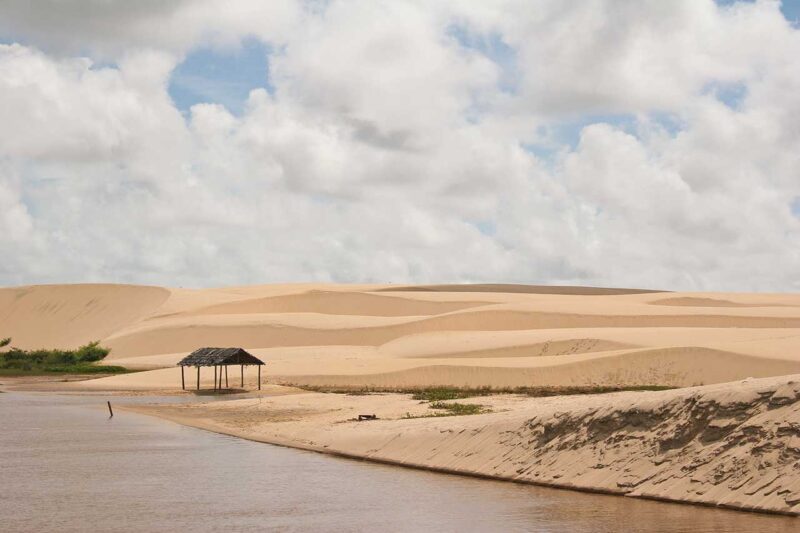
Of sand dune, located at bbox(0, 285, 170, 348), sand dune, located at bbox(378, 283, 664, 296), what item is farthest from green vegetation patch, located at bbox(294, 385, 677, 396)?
sand dune, located at bbox(378, 283, 664, 296)

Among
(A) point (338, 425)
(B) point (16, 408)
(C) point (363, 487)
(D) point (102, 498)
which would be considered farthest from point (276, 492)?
(B) point (16, 408)

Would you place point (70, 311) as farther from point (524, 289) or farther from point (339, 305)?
point (524, 289)

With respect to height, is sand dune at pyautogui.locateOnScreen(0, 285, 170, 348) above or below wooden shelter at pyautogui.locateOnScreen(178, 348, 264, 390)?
above

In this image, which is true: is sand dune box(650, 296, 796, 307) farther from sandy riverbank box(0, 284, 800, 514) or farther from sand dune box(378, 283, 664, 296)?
sand dune box(378, 283, 664, 296)

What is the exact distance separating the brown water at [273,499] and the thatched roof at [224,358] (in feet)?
64.3

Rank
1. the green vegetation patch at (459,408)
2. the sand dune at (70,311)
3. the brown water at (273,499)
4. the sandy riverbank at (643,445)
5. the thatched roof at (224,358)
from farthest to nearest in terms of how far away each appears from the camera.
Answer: the sand dune at (70,311)
the thatched roof at (224,358)
the green vegetation patch at (459,408)
the sandy riverbank at (643,445)
the brown water at (273,499)

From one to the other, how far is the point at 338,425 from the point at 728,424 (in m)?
12.6

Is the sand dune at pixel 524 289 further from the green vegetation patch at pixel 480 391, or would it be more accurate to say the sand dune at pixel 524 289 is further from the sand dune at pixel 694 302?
the green vegetation patch at pixel 480 391

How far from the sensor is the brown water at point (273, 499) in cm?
1358

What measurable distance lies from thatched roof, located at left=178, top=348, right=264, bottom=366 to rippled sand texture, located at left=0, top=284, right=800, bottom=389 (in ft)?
13.7

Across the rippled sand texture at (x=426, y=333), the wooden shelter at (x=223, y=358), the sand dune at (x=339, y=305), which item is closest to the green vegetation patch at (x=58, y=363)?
the rippled sand texture at (x=426, y=333)

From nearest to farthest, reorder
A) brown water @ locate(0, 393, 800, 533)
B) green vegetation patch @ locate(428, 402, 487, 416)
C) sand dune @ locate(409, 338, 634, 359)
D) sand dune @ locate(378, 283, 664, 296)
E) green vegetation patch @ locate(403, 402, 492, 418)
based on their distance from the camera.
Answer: brown water @ locate(0, 393, 800, 533) → green vegetation patch @ locate(403, 402, 492, 418) → green vegetation patch @ locate(428, 402, 487, 416) → sand dune @ locate(409, 338, 634, 359) → sand dune @ locate(378, 283, 664, 296)

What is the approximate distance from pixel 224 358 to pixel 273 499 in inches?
1092

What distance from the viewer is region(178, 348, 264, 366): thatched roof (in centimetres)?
4303
